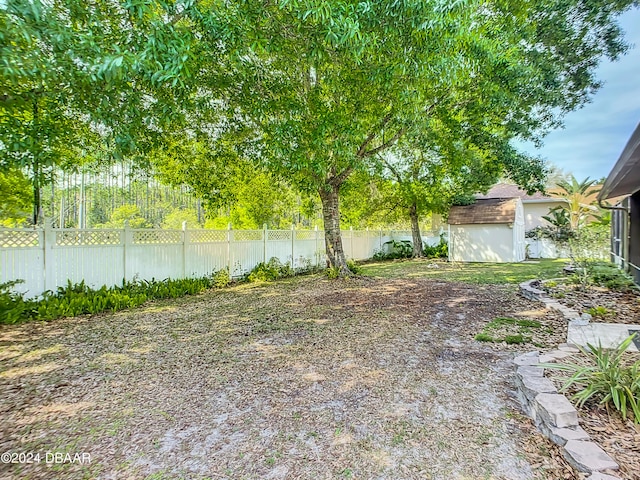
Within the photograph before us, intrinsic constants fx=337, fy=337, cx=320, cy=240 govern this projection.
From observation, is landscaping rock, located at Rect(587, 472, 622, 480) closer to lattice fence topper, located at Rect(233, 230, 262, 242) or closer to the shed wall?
lattice fence topper, located at Rect(233, 230, 262, 242)

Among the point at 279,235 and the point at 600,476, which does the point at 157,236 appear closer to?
the point at 279,235

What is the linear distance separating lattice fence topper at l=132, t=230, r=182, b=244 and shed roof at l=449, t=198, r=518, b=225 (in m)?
13.4

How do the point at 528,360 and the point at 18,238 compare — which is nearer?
the point at 528,360

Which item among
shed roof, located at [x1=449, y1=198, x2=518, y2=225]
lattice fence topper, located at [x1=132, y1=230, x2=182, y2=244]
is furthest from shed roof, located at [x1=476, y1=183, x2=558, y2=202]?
lattice fence topper, located at [x1=132, y1=230, x2=182, y2=244]

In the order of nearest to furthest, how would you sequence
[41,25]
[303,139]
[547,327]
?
[41,25] → [547,327] → [303,139]

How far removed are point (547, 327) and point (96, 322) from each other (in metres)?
7.17

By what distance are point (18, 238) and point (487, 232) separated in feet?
55.9

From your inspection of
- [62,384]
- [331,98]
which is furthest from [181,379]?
[331,98]

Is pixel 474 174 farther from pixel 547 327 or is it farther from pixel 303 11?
pixel 303 11

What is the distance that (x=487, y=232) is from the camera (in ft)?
53.7

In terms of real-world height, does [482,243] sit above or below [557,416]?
above

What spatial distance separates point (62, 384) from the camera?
3.32 m

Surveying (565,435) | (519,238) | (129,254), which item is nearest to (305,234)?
(129,254)

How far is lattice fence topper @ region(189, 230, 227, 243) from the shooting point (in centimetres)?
889
